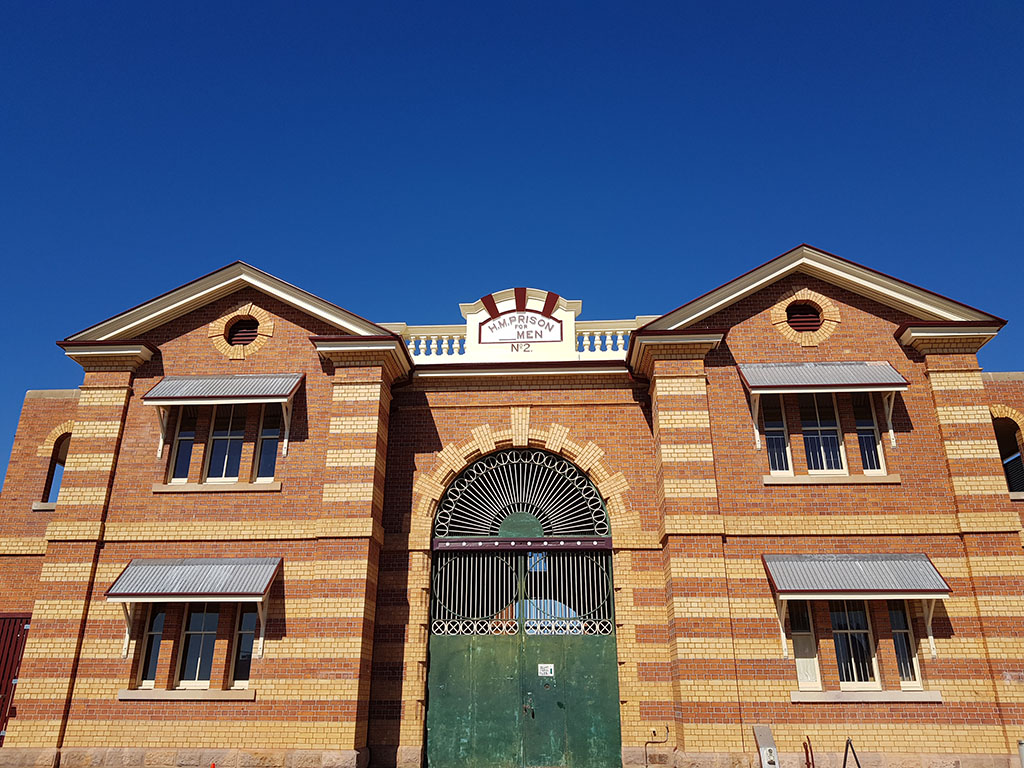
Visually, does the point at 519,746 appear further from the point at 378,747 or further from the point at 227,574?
the point at 227,574

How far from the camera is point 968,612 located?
12.4 meters

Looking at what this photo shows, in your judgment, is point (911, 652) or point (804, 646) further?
point (804, 646)

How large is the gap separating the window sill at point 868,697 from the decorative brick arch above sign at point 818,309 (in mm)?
6101

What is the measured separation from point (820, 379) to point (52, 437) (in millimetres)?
16526

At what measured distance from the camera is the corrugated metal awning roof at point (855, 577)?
1196 centimetres

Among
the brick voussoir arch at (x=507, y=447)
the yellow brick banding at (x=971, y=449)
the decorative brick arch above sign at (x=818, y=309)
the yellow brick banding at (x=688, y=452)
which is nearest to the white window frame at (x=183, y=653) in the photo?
the brick voussoir arch at (x=507, y=447)

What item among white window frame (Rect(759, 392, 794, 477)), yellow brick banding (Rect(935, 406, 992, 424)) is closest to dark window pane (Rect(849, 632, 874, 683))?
white window frame (Rect(759, 392, 794, 477))

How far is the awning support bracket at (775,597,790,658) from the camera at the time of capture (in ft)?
40.0

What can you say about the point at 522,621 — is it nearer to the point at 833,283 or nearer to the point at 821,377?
the point at 821,377

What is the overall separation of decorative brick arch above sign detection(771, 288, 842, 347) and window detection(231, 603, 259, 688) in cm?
1092

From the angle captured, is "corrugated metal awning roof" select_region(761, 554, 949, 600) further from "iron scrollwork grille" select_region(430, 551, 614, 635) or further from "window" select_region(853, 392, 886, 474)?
"iron scrollwork grille" select_region(430, 551, 614, 635)

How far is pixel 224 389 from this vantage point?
46.1 feet

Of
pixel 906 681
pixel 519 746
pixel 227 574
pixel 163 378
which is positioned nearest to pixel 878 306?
pixel 906 681

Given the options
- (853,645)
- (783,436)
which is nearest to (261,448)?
(783,436)
